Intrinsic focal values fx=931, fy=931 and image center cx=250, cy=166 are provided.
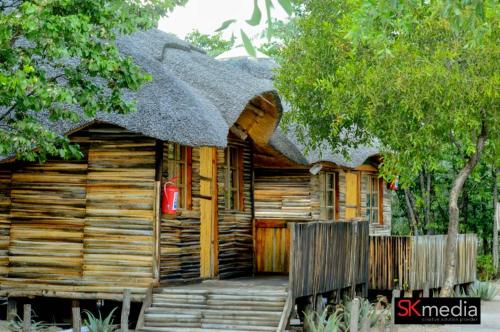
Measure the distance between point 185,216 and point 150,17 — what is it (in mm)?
3434

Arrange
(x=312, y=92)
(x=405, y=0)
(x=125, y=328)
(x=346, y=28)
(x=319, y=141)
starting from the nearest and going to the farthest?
(x=405, y=0) → (x=125, y=328) → (x=346, y=28) → (x=312, y=92) → (x=319, y=141)

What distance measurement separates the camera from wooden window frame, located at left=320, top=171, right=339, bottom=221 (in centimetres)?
2161

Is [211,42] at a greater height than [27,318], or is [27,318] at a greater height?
[211,42]

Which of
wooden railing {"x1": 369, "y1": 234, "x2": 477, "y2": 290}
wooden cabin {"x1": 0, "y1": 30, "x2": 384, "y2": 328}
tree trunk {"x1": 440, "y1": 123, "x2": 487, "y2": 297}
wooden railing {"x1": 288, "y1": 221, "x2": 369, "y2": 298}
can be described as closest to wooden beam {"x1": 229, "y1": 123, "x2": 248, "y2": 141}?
wooden cabin {"x1": 0, "y1": 30, "x2": 384, "y2": 328}

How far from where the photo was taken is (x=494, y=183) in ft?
93.3

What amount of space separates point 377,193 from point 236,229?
776cm

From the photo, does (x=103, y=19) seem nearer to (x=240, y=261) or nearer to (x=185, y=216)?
(x=185, y=216)

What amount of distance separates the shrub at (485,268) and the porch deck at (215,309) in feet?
47.8

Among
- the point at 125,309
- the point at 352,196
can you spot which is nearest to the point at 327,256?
the point at 125,309

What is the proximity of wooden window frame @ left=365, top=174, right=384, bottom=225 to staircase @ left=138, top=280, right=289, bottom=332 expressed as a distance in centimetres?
1005

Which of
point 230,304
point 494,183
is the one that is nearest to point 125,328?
point 230,304

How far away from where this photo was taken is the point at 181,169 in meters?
16.3

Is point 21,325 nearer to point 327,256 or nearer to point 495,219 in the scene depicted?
point 327,256

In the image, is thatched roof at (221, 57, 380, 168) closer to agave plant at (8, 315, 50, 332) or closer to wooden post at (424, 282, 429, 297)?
wooden post at (424, 282, 429, 297)
